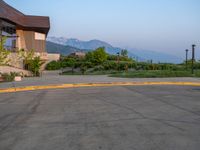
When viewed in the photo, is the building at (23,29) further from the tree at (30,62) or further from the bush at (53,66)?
the bush at (53,66)

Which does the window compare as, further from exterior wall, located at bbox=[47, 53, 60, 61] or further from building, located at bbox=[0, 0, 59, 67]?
exterior wall, located at bbox=[47, 53, 60, 61]

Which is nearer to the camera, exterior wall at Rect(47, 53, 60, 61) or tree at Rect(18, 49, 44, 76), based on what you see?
tree at Rect(18, 49, 44, 76)

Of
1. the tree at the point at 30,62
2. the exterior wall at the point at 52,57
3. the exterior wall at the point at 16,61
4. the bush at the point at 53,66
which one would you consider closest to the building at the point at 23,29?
the exterior wall at the point at 16,61

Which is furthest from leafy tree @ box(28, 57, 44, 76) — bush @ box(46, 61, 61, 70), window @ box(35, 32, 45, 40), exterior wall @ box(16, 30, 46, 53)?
bush @ box(46, 61, 61, 70)

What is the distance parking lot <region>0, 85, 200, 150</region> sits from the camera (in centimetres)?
682

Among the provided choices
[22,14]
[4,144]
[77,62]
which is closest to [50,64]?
[77,62]

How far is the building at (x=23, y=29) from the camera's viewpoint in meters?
37.7

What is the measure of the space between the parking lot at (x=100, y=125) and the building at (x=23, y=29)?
25703 mm

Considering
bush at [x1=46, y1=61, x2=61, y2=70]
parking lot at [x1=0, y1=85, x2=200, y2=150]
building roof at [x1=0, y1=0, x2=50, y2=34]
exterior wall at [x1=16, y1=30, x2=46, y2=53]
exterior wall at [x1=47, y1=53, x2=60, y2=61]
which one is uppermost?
building roof at [x1=0, y1=0, x2=50, y2=34]

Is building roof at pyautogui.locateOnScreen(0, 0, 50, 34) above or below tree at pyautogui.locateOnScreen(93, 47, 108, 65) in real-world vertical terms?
above

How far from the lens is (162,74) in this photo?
28391mm

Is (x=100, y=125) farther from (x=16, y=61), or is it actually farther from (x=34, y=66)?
(x=34, y=66)

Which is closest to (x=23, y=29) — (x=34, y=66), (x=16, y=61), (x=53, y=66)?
(x=53, y=66)

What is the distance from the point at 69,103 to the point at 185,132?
6147mm
